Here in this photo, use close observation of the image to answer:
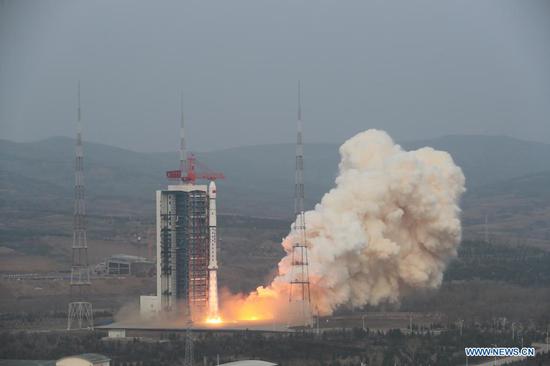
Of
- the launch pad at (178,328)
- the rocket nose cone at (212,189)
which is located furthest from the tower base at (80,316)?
the rocket nose cone at (212,189)

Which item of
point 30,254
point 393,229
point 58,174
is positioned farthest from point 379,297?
point 58,174

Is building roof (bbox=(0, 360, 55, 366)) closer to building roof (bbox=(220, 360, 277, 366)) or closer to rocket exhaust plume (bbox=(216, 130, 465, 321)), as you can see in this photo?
building roof (bbox=(220, 360, 277, 366))

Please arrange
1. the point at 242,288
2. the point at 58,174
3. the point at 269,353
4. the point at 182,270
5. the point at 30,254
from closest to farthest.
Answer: the point at 269,353, the point at 182,270, the point at 242,288, the point at 30,254, the point at 58,174

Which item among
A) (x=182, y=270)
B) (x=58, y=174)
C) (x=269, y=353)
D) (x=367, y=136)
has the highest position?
(x=58, y=174)

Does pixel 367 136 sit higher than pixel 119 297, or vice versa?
pixel 367 136

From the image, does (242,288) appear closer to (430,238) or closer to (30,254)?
(430,238)

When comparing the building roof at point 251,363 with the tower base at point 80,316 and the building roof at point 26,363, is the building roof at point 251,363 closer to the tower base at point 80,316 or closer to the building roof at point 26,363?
the building roof at point 26,363

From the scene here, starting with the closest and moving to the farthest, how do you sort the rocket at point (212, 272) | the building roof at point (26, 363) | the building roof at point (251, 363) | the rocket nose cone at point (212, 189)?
the building roof at point (251, 363) → the building roof at point (26, 363) → the rocket at point (212, 272) → the rocket nose cone at point (212, 189)
